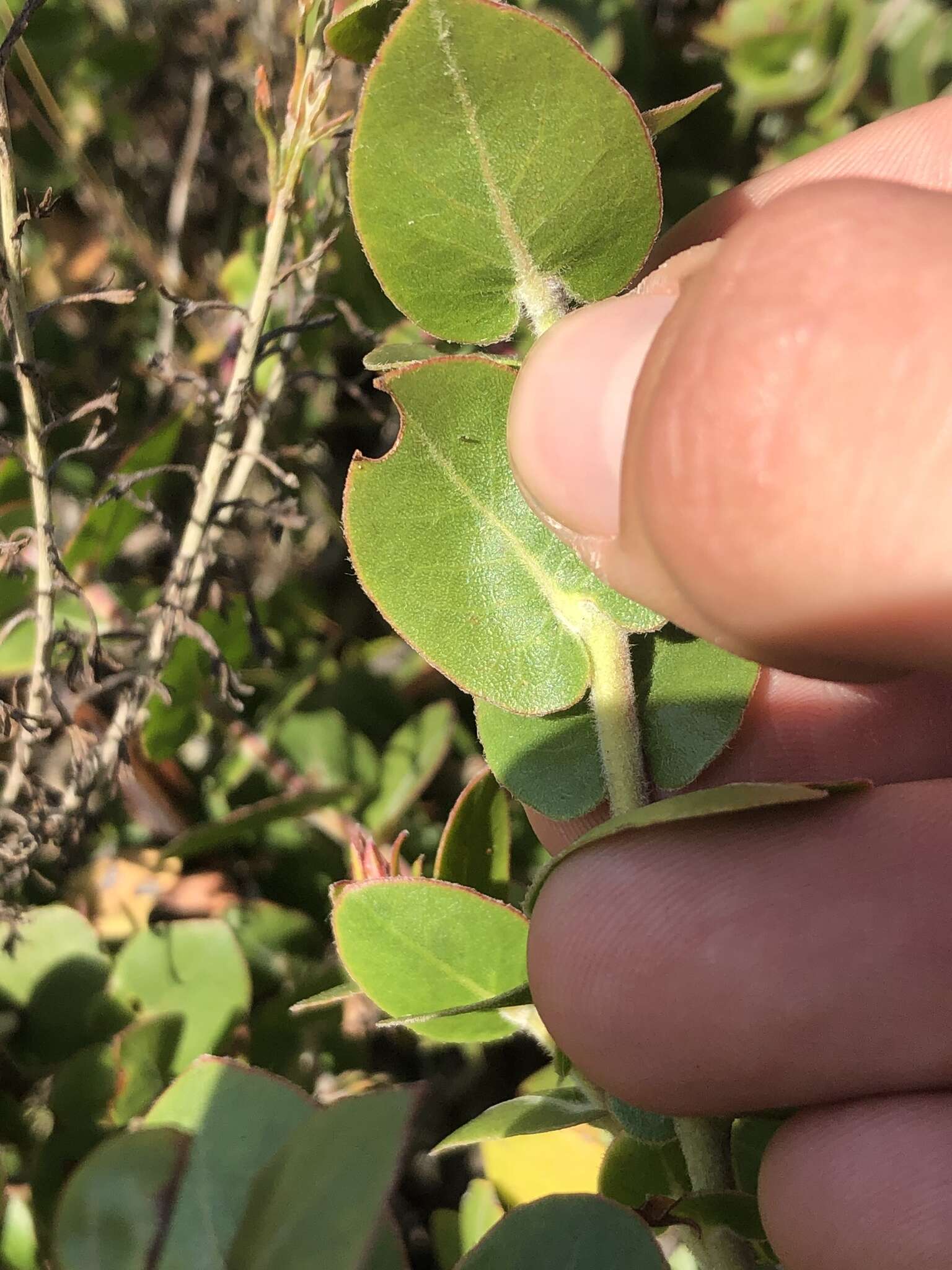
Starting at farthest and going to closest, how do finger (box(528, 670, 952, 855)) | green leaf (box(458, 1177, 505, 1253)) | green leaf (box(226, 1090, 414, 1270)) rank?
1. finger (box(528, 670, 952, 855))
2. green leaf (box(458, 1177, 505, 1253))
3. green leaf (box(226, 1090, 414, 1270))

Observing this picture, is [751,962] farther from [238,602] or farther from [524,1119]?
[238,602]

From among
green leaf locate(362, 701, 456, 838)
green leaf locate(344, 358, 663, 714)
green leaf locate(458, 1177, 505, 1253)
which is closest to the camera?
green leaf locate(344, 358, 663, 714)

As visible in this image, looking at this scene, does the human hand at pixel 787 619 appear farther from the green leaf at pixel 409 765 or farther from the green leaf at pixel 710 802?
the green leaf at pixel 409 765

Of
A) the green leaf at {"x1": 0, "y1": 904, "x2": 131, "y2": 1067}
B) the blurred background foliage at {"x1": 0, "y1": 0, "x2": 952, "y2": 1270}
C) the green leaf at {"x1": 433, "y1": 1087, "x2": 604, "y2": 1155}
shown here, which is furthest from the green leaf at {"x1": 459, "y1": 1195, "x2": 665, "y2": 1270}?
the green leaf at {"x1": 0, "y1": 904, "x2": 131, "y2": 1067}

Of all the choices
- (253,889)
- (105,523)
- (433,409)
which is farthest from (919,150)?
(253,889)

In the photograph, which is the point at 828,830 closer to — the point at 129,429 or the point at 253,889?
the point at 253,889

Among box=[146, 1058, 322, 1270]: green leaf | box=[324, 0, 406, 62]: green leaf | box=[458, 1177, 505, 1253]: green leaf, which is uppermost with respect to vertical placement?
box=[324, 0, 406, 62]: green leaf

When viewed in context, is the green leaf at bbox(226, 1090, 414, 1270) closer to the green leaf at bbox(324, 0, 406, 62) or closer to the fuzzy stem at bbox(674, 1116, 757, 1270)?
the fuzzy stem at bbox(674, 1116, 757, 1270)

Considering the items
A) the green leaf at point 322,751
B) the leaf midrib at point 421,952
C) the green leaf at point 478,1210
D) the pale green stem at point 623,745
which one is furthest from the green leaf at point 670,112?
the green leaf at point 478,1210
